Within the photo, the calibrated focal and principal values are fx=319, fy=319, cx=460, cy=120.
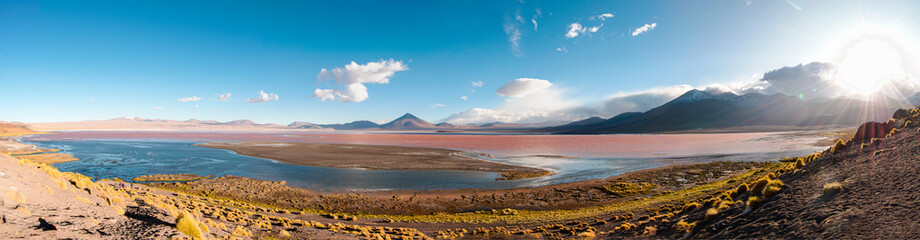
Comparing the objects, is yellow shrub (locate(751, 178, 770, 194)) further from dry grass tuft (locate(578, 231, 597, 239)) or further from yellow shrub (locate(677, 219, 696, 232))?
dry grass tuft (locate(578, 231, 597, 239))

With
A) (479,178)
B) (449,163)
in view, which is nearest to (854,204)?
(479,178)

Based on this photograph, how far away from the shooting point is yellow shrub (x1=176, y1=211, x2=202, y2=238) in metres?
10.2

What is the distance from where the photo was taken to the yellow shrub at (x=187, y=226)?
10172 millimetres

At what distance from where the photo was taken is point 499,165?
52.5 m

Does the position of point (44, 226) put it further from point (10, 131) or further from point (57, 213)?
point (10, 131)

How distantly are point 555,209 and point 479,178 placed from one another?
1626 centimetres

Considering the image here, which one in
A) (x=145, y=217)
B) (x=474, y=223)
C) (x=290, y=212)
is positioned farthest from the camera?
(x=290, y=212)

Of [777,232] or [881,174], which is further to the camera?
[881,174]

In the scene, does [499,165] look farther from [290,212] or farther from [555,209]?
[290,212]

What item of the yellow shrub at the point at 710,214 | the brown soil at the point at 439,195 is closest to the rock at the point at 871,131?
the yellow shrub at the point at 710,214

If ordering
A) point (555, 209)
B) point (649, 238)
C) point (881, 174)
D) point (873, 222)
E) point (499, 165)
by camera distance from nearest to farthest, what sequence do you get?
1. point (873, 222)
2. point (881, 174)
3. point (649, 238)
4. point (555, 209)
5. point (499, 165)

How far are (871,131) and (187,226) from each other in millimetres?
28489

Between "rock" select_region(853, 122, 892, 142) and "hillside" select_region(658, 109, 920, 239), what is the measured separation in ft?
3.19

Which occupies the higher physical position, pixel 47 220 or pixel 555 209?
pixel 47 220
